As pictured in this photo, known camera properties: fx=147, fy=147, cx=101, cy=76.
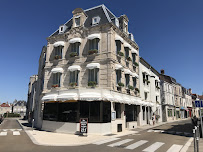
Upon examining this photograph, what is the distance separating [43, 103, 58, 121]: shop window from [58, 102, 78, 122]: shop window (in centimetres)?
71

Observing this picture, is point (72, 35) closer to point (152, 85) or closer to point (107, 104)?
point (107, 104)

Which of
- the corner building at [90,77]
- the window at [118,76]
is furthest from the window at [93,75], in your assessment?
the window at [118,76]

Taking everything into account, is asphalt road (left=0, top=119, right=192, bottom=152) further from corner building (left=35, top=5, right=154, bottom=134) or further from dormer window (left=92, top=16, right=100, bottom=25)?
dormer window (left=92, top=16, right=100, bottom=25)

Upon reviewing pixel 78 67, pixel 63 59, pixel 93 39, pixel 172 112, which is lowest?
pixel 172 112

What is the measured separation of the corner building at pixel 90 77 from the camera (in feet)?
48.8

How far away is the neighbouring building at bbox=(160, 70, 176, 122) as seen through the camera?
33875 millimetres

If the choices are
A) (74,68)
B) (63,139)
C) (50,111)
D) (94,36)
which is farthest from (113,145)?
(94,36)

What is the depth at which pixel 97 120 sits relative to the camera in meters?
14.4

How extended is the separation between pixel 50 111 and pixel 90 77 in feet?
20.4

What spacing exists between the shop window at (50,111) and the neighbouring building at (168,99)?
25839 mm

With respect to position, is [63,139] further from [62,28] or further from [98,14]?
[98,14]

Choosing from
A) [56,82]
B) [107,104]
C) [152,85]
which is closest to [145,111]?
[152,85]

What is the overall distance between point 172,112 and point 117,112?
26.8m

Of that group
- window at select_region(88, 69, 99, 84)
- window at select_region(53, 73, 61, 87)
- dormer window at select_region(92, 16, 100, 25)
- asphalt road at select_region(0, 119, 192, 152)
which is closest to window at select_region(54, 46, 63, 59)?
window at select_region(53, 73, 61, 87)
